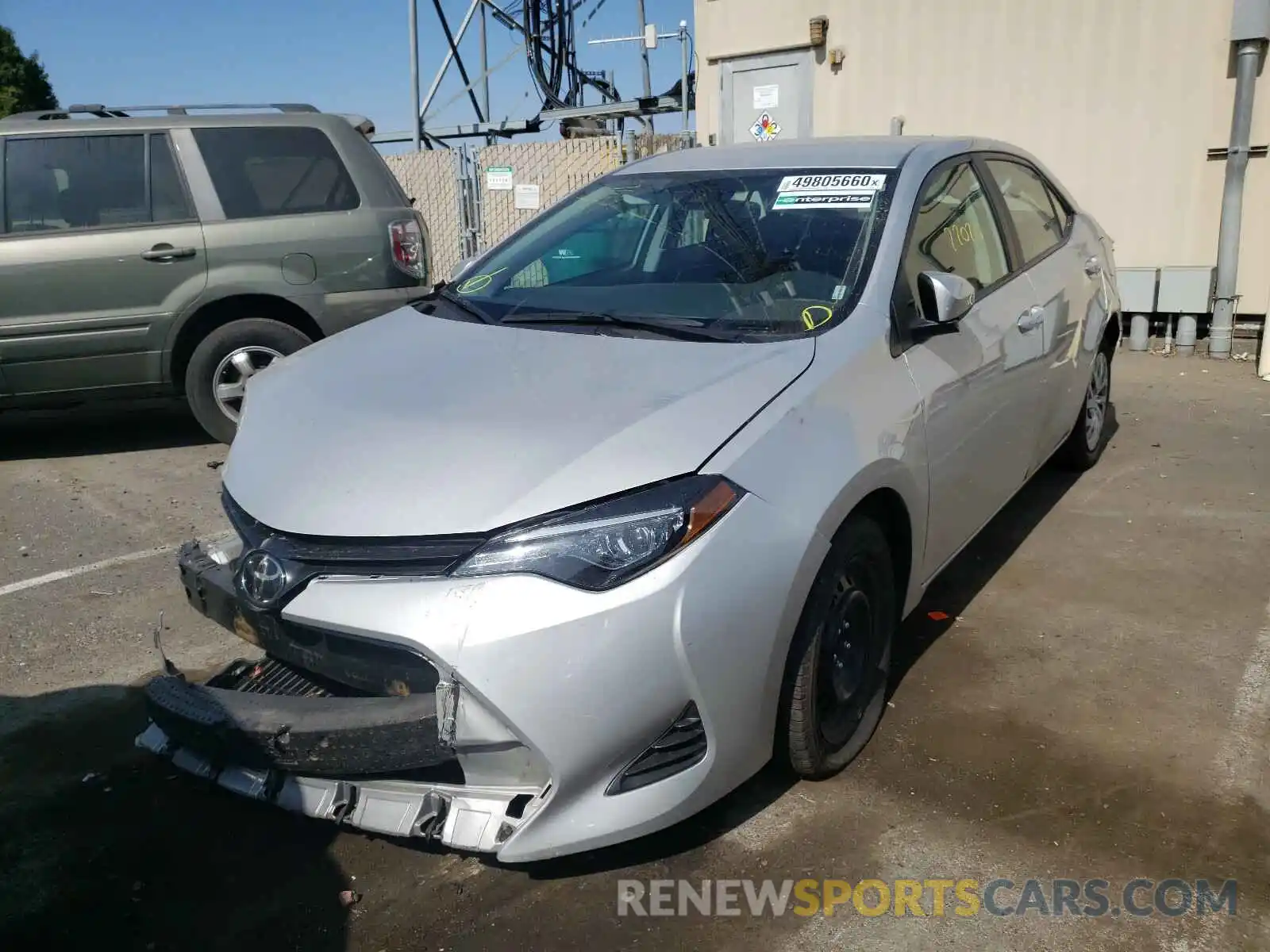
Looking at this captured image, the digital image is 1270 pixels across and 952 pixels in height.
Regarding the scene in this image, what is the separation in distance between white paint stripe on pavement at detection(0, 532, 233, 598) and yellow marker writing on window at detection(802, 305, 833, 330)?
2634 millimetres

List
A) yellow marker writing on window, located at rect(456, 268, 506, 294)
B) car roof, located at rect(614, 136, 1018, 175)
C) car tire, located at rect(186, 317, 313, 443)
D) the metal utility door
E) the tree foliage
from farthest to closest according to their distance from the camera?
the tree foliage < the metal utility door < car tire, located at rect(186, 317, 313, 443) < yellow marker writing on window, located at rect(456, 268, 506, 294) < car roof, located at rect(614, 136, 1018, 175)

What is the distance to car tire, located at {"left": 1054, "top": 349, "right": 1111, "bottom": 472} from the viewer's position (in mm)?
5336

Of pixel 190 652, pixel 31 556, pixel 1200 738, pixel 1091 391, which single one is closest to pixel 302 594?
pixel 190 652

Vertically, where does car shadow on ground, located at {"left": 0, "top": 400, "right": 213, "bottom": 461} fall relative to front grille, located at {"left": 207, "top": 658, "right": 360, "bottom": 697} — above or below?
below

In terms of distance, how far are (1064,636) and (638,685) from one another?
2182 millimetres

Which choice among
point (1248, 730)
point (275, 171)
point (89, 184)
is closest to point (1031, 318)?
point (1248, 730)

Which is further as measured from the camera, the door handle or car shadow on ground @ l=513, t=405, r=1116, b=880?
the door handle

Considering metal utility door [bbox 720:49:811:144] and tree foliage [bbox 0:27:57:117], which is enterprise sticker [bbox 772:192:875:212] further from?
tree foliage [bbox 0:27:57:117]

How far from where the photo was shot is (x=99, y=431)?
7246mm

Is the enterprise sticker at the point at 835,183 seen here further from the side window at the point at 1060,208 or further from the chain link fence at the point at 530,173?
the chain link fence at the point at 530,173

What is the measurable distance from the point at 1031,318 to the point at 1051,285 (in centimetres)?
46

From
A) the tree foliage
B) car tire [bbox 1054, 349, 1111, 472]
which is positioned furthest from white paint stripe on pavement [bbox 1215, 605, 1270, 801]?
the tree foliage

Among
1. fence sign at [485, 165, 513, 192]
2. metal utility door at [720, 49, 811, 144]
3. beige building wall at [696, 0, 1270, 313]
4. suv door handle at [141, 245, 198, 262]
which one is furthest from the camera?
fence sign at [485, 165, 513, 192]

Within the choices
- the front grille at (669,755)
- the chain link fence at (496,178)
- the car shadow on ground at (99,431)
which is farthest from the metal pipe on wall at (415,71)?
the front grille at (669,755)
